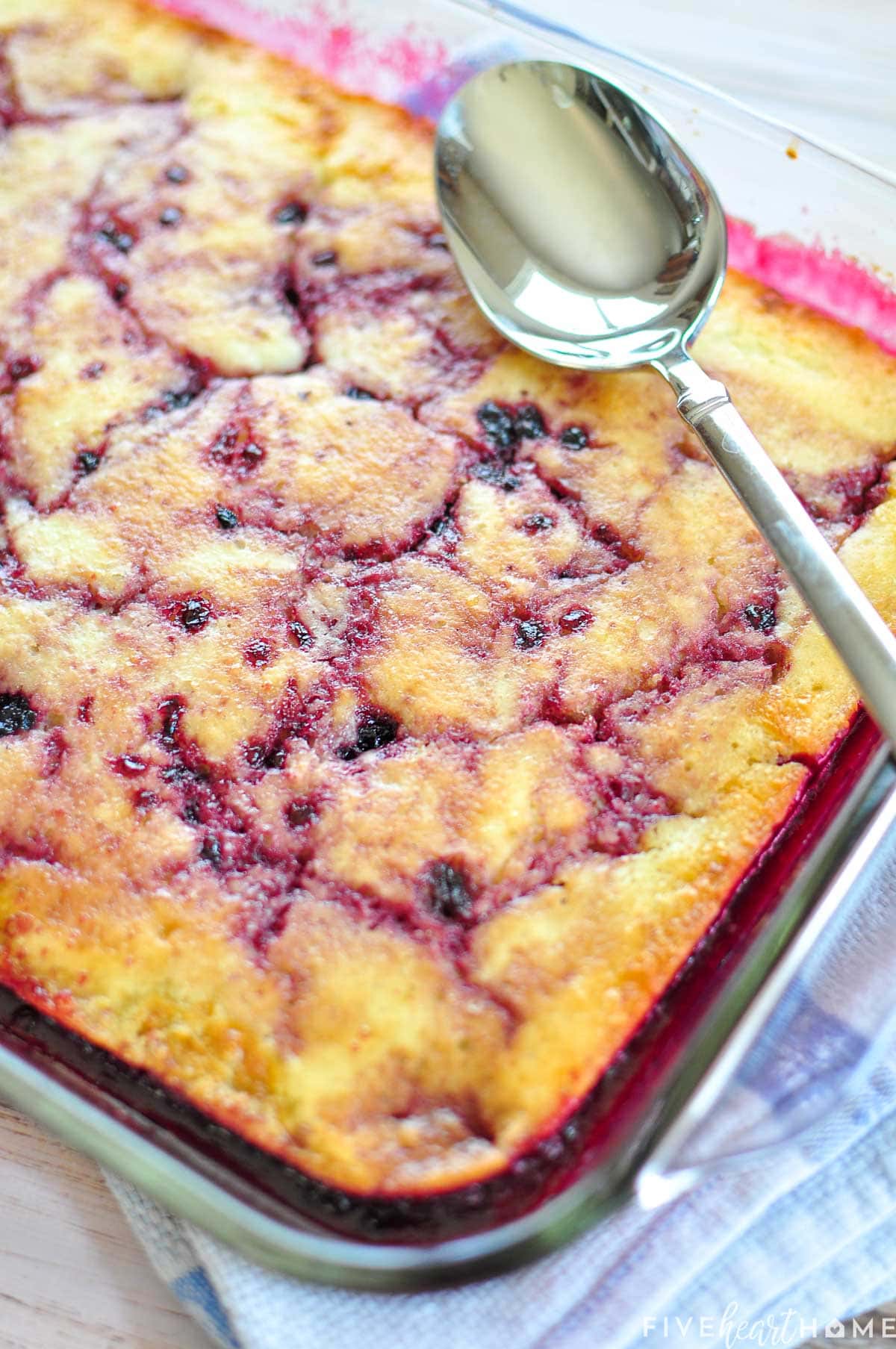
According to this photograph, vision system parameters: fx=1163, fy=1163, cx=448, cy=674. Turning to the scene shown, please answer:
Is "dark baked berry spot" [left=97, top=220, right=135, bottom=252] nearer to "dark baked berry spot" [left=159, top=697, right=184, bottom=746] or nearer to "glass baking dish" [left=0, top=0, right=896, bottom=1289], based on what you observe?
"dark baked berry spot" [left=159, top=697, right=184, bottom=746]

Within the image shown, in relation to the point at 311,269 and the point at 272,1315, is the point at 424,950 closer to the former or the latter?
the point at 272,1315


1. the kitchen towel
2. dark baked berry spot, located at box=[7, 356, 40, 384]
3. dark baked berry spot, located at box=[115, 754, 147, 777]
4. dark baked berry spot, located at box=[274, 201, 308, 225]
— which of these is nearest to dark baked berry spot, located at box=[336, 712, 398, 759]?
dark baked berry spot, located at box=[115, 754, 147, 777]

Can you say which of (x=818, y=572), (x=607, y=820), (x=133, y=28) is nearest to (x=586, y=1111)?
(x=607, y=820)

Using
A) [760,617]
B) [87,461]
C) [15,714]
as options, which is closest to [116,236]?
[87,461]

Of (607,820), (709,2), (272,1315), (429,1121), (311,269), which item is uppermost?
(709,2)

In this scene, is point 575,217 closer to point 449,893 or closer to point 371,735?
point 371,735
